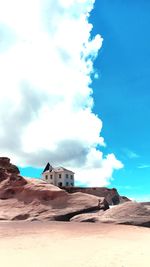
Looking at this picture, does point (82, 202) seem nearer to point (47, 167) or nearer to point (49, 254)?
point (49, 254)

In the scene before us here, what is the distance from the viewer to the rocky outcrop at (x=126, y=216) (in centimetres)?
2114

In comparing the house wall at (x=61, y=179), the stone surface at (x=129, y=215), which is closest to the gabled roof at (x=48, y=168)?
the house wall at (x=61, y=179)

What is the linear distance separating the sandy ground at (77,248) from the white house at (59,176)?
67.1 meters

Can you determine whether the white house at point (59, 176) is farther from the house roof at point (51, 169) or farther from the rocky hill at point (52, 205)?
the rocky hill at point (52, 205)

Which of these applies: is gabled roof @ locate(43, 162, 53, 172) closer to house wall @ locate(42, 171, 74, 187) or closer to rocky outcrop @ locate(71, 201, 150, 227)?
house wall @ locate(42, 171, 74, 187)

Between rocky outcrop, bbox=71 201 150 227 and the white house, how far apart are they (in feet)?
202

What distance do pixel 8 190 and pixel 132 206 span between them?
13009 millimetres

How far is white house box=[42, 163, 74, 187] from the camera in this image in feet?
279

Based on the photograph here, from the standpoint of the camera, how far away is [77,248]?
41.4 ft

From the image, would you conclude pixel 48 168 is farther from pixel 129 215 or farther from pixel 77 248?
pixel 77 248

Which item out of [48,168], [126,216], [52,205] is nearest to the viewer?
[126,216]

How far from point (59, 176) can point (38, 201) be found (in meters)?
57.8

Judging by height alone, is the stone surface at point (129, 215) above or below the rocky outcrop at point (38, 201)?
A: below

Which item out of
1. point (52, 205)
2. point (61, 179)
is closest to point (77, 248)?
point (52, 205)
